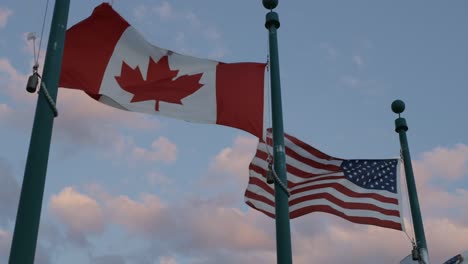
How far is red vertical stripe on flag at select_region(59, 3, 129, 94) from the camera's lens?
9180 millimetres

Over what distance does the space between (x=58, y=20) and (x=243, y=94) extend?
3.57 metres

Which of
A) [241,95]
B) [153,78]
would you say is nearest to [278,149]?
[241,95]

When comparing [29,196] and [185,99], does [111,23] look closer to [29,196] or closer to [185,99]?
[185,99]

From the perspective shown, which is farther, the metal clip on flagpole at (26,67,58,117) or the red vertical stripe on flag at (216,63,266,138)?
the red vertical stripe on flag at (216,63,266,138)

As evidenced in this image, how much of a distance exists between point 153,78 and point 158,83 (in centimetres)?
16

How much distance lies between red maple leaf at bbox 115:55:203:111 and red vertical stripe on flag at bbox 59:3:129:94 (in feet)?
1.30

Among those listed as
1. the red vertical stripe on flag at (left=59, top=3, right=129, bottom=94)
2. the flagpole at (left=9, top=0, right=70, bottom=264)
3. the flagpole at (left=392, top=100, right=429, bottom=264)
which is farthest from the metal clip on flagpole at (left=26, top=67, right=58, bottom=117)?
the flagpole at (left=392, top=100, right=429, bottom=264)

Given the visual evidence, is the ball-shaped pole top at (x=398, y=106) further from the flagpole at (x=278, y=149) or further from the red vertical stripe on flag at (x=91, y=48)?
the red vertical stripe on flag at (x=91, y=48)

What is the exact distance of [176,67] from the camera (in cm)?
1041

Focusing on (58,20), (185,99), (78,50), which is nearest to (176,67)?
(185,99)

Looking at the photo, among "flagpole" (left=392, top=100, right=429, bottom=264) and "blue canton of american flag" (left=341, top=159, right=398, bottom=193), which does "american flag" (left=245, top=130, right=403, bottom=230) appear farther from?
"flagpole" (left=392, top=100, right=429, bottom=264)

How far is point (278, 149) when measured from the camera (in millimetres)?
8656

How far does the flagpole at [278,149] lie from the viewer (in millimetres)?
7918

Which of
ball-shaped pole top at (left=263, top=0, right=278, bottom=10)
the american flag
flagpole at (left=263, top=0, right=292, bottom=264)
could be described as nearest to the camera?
flagpole at (left=263, top=0, right=292, bottom=264)
